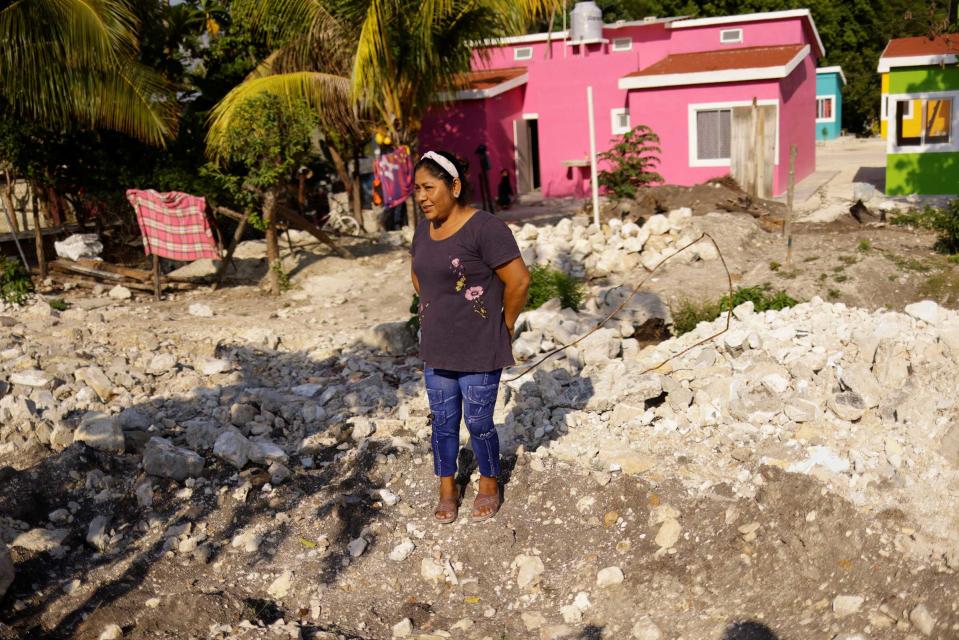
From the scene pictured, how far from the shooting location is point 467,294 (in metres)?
4.07

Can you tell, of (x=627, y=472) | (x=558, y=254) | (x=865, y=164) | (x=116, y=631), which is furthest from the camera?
(x=865, y=164)

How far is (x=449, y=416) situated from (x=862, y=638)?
2.01 metres

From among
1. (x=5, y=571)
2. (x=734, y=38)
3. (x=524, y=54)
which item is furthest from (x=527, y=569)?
(x=524, y=54)

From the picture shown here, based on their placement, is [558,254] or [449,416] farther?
[558,254]

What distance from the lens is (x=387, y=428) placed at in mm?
5504

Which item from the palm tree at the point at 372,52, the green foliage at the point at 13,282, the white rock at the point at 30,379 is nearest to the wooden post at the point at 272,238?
the palm tree at the point at 372,52

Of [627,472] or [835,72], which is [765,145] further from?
[835,72]

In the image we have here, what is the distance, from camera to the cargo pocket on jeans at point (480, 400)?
4.20 meters

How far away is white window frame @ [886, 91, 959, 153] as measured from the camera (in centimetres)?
1503

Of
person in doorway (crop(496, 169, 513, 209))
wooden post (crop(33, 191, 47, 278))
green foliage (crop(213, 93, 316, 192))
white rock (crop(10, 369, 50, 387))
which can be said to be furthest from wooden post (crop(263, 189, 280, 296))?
person in doorway (crop(496, 169, 513, 209))

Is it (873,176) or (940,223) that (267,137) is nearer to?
(940,223)

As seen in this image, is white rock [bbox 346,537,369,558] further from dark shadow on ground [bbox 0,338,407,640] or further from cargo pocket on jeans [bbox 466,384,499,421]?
cargo pocket on jeans [bbox 466,384,499,421]

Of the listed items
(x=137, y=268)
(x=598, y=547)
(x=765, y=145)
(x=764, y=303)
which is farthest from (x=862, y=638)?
(x=765, y=145)

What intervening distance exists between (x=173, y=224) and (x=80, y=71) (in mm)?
2044
